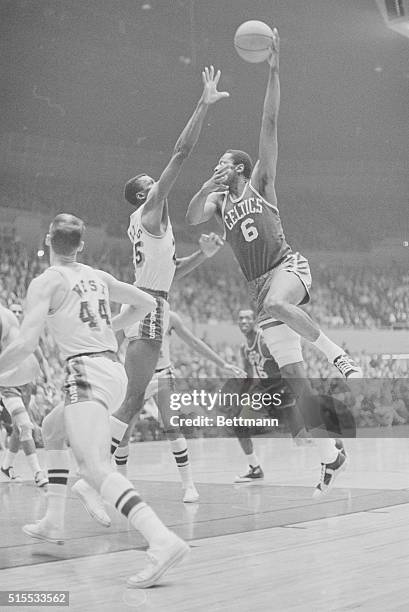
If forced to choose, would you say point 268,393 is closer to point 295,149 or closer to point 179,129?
point 179,129

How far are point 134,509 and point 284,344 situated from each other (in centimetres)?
245

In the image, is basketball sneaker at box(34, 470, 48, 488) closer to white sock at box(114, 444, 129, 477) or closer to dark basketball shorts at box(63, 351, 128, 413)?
white sock at box(114, 444, 129, 477)

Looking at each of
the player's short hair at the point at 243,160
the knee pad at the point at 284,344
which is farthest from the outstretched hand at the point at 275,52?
the knee pad at the point at 284,344

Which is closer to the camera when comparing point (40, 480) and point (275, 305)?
point (275, 305)

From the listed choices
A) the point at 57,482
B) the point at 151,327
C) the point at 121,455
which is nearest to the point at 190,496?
the point at 121,455

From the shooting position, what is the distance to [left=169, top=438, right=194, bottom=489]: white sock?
635cm

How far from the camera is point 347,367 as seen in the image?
550cm

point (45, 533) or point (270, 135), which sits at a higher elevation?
point (270, 135)

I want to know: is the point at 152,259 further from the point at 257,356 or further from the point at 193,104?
the point at 193,104

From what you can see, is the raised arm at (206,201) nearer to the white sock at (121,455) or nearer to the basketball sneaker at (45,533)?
the white sock at (121,455)

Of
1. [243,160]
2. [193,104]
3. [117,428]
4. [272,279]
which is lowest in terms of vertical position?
[117,428]

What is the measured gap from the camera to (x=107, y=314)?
407cm

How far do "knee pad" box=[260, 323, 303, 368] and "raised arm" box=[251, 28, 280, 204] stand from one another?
963mm

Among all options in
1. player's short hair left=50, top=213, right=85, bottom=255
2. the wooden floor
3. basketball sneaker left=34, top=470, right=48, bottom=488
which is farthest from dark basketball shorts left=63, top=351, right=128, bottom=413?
basketball sneaker left=34, top=470, right=48, bottom=488
